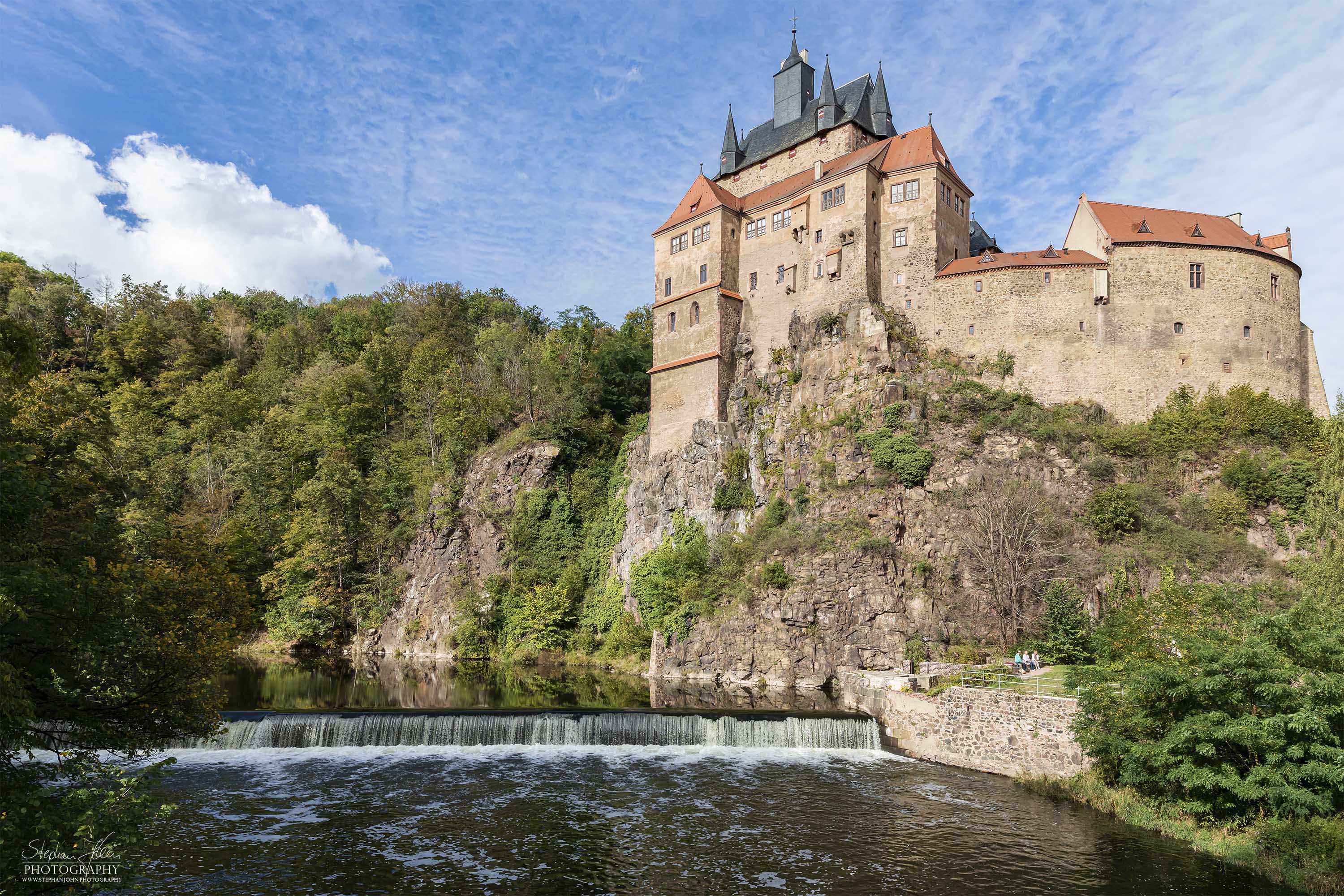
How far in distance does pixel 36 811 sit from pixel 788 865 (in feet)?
41.6

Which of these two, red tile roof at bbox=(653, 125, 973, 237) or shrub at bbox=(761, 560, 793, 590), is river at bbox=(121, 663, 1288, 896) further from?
red tile roof at bbox=(653, 125, 973, 237)

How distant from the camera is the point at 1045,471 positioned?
38688 millimetres

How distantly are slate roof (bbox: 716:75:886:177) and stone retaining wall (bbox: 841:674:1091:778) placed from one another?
39.3 meters

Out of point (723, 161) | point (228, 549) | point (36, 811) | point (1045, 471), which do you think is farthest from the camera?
point (723, 161)

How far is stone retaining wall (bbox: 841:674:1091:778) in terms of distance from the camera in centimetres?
2166

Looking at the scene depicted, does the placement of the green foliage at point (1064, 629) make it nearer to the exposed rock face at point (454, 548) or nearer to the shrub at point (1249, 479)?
the shrub at point (1249, 479)

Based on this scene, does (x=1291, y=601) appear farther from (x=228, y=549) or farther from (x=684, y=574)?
(x=228, y=549)

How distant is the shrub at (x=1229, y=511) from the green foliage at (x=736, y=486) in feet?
69.8

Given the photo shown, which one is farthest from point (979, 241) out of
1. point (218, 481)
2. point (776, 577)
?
point (218, 481)

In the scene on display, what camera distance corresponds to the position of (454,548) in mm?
54344

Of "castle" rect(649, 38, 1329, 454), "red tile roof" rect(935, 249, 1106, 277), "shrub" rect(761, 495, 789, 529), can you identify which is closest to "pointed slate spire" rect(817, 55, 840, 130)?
"castle" rect(649, 38, 1329, 454)

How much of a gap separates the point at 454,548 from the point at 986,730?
38.9m

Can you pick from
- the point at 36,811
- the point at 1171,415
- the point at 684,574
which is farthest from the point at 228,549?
the point at 1171,415

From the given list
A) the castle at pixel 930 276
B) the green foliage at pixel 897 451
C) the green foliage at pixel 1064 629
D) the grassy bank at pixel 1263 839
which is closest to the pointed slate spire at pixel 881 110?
the castle at pixel 930 276
